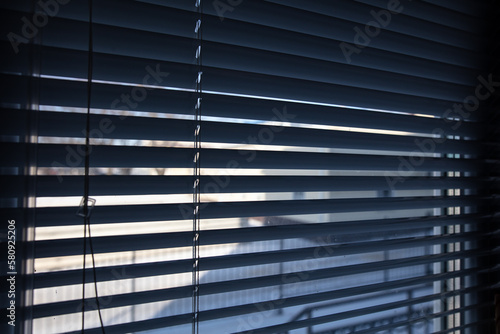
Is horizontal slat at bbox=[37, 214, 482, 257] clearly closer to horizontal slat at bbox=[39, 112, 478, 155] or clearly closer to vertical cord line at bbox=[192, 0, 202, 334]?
vertical cord line at bbox=[192, 0, 202, 334]

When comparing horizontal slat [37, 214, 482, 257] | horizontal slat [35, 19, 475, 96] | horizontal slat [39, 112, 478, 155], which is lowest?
horizontal slat [37, 214, 482, 257]

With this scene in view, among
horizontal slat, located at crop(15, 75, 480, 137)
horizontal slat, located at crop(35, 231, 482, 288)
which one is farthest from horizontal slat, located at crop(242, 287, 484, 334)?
horizontal slat, located at crop(15, 75, 480, 137)

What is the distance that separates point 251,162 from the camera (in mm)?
778

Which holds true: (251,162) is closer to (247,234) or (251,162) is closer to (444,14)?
(247,234)

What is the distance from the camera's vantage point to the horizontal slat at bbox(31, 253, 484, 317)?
0.63 meters

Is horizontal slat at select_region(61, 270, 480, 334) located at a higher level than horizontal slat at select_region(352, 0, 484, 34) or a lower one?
lower

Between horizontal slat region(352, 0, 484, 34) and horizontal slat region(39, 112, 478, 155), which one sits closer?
horizontal slat region(39, 112, 478, 155)

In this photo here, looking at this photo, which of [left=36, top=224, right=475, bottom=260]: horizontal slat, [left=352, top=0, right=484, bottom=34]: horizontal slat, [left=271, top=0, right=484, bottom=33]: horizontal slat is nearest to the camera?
[left=36, top=224, right=475, bottom=260]: horizontal slat

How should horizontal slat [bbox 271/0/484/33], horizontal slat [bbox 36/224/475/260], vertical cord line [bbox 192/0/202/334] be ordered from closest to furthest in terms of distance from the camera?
1. horizontal slat [bbox 36/224/475/260]
2. vertical cord line [bbox 192/0/202/334]
3. horizontal slat [bbox 271/0/484/33]

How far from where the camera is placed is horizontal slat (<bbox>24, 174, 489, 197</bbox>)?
0.62 metres

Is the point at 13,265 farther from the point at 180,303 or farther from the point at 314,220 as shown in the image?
the point at 314,220

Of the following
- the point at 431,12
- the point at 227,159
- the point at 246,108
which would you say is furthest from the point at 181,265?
the point at 431,12

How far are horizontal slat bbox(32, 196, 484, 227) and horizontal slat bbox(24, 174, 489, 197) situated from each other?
0.03 m

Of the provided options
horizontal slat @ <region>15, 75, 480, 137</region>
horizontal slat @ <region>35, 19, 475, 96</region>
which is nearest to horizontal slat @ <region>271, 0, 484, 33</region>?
horizontal slat @ <region>35, 19, 475, 96</region>
